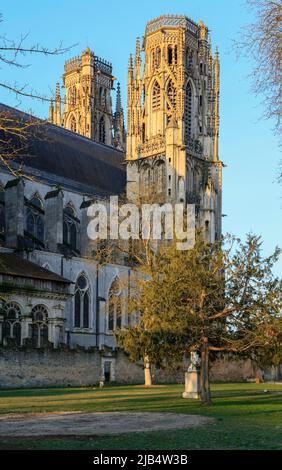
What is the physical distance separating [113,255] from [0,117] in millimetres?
44271

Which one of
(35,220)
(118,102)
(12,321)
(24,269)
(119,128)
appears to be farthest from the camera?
(118,102)

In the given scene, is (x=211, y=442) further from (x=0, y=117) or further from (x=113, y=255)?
(x=113, y=255)

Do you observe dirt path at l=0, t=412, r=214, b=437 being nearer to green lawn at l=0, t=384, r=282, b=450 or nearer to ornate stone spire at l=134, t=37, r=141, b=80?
green lawn at l=0, t=384, r=282, b=450

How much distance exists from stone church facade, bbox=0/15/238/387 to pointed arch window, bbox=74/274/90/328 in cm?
8

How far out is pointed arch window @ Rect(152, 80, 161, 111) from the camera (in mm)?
66688

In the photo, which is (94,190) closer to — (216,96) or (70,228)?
(70,228)

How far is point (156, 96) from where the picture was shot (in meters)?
67.2

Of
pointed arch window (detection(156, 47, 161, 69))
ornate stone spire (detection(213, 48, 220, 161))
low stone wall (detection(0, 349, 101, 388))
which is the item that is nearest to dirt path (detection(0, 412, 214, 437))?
low stone wall (detection(0, 349, 101, 388))

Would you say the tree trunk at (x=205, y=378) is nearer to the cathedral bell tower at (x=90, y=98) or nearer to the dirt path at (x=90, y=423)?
the dirt path at (x=90, y=423)

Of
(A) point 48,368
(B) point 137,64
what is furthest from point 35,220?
(B) point 137,64

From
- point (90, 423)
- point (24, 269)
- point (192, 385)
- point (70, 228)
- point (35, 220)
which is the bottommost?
point (192, 385)

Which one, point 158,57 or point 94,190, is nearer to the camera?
point 94,190

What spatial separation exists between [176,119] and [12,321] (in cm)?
3031

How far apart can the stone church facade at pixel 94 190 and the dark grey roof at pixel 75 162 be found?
0.41 ft
